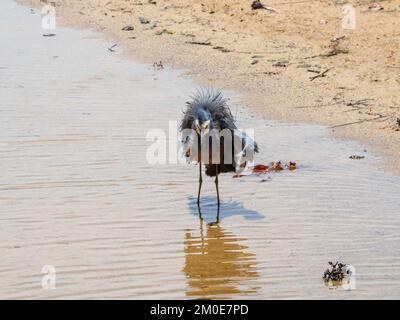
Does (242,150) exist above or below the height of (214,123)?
below

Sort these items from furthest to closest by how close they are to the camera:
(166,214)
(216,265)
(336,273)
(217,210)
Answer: (217,210) → (166,214) → (216,265) → (336,273)

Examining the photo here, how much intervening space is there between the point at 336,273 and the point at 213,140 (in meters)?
2.20

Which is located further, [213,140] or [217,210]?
[217,210]

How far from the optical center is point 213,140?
26.5ft

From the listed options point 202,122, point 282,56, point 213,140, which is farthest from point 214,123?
point 282,56

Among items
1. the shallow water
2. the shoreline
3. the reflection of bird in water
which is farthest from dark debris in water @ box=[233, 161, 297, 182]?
the reflection of bird in water

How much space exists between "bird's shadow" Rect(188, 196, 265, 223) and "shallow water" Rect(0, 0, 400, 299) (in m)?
0.02

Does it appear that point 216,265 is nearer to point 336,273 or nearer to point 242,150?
point 336,273

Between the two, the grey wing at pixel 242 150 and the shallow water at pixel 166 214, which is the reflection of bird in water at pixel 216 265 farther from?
the grey wing at pixel 242 150

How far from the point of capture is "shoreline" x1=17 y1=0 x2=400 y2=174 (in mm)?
11234

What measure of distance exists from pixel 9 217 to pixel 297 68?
22.9 feet

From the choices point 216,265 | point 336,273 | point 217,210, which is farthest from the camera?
point 217,210

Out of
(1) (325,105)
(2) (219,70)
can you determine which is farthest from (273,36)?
(1) (325,105)
